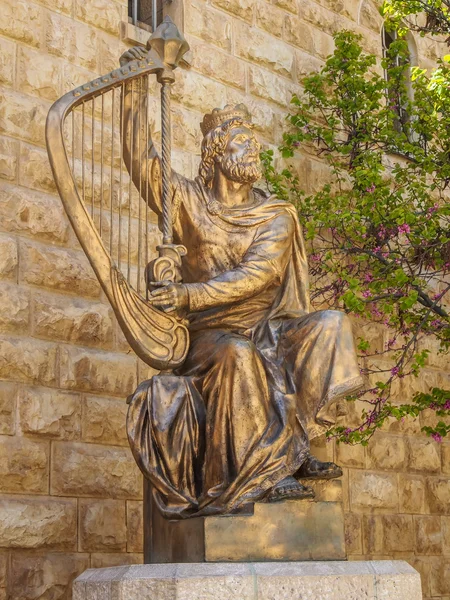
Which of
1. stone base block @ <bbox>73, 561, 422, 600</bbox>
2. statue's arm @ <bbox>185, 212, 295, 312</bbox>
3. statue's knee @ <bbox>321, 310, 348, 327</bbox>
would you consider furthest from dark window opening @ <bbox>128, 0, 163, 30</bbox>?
stone base block @ <bbox>73, 561, 422, 600</bbox>

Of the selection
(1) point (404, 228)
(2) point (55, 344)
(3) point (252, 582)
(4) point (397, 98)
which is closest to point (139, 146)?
(2) point (55, 344)

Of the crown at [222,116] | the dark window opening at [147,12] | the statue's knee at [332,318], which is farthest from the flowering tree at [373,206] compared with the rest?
the statue's knee at [332,318]

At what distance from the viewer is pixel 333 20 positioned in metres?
9.38

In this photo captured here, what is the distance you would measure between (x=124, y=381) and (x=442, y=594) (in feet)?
12.1

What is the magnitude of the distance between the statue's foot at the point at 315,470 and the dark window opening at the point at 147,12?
3.92 metres

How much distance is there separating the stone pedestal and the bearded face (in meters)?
1.52

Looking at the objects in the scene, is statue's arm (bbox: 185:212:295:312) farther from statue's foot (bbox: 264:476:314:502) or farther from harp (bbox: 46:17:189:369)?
statue's foot (bbox: 264:476:314:502)

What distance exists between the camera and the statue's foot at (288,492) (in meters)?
4.56

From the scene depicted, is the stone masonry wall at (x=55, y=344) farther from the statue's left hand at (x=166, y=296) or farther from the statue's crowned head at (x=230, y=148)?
the statue's left hand at (x=166, y=296)

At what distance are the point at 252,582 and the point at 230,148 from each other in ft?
6.77

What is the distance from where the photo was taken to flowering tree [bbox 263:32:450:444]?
7457 millimetres

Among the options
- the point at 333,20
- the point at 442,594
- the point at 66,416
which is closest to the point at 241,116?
the point at 66,416

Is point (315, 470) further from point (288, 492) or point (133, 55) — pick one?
point (133, 55)

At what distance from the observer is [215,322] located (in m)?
5.13
